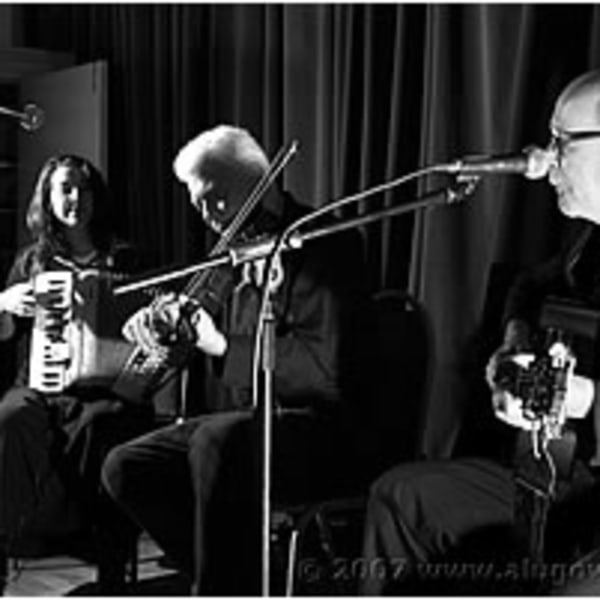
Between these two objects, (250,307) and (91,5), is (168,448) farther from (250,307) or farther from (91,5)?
(91,5)

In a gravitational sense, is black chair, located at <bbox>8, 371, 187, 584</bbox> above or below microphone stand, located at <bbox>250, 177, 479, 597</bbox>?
below

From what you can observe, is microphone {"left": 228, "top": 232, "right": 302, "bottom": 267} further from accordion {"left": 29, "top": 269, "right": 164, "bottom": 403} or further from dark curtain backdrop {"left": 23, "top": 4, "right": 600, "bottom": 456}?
accordion {"left": 29, "top": 269, "right": 164, "bottom": 403}

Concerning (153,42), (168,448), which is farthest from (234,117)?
(168,448)

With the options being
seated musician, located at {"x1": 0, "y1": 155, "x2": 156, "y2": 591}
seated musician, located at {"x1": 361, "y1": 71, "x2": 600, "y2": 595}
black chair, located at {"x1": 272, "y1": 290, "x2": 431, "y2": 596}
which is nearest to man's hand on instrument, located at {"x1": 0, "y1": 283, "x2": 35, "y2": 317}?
seated musician, located at {"x1": 0, "y1": 155, "x2": 156, "y2": 591}

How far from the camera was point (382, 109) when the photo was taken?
2.20 m

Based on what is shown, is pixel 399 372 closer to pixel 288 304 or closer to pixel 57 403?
pixel 288 304

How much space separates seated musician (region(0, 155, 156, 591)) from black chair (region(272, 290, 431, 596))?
0.36 m

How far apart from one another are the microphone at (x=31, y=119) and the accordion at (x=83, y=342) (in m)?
0.29

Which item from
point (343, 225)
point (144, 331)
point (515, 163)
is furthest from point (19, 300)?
point (515, 163)

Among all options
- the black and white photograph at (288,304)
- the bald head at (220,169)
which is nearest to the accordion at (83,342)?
the black and white photograph at (288,304)

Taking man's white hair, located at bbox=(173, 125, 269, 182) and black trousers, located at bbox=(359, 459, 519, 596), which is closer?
black trousers, located at bbox=(359, 459, 519, 596)

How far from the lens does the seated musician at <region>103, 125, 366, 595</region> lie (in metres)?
2.15

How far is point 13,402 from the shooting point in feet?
7.83

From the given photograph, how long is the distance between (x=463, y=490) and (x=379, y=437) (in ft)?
1.03
